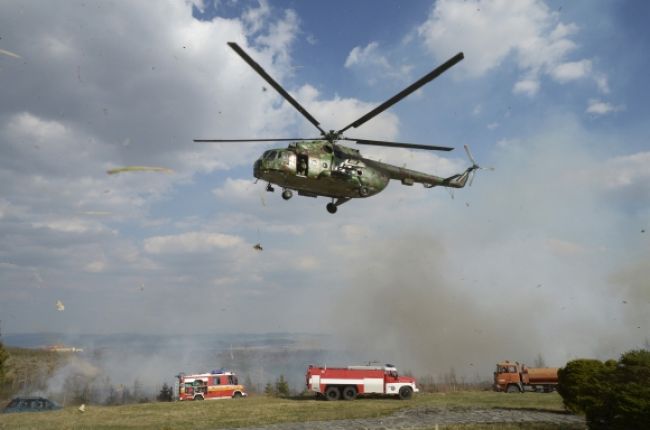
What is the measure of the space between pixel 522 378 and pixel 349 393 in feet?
49.5

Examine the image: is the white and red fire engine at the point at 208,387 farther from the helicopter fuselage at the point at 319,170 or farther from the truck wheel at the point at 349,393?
the helicopter fuselage at the point at 319,170

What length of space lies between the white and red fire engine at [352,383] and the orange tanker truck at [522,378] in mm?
10016

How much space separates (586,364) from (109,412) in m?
24.9

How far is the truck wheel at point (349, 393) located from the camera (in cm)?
3141

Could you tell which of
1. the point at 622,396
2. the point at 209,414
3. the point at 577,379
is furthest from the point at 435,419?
the point at 209,414

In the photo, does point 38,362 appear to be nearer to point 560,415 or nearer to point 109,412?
point 109,412

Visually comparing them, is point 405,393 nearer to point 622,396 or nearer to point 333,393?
point 333,393

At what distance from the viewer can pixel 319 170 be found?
736 inches

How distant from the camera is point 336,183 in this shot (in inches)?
764

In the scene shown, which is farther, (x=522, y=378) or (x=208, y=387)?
(x=522, y=378)

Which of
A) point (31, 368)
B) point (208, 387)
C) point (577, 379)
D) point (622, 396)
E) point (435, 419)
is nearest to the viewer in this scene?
point (622, 396)

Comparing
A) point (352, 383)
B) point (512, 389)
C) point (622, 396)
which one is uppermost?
point (622, 396)

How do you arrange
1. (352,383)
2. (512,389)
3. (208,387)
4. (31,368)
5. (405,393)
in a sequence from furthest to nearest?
(31,368) < (512,389) < (208,387) < (405,393) < (352,383)

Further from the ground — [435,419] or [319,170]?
[319,170]
